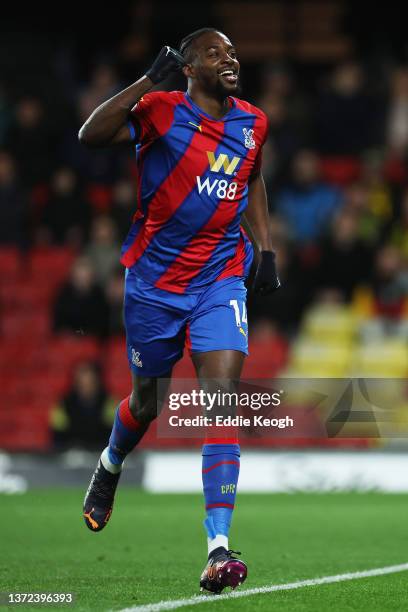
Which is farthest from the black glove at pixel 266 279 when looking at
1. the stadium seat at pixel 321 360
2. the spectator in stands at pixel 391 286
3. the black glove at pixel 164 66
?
the spectator in stands at pixel 391 286

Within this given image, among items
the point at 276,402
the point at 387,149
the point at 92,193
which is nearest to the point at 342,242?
the point at 387,149

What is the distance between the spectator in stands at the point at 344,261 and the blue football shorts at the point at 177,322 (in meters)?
7.57

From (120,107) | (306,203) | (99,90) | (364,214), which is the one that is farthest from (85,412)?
(120,107)

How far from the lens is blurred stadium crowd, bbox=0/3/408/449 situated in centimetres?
1359

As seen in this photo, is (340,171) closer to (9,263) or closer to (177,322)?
(9,263)

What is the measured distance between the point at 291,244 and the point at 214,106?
8168mm

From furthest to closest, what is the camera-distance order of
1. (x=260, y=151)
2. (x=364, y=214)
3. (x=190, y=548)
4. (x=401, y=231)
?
(x=364, y=214)
(x=401, y=231)
(x=190, y=548)
(x=260, y=151)

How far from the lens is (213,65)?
6145 mm

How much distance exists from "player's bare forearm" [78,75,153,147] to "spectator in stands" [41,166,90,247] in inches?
359

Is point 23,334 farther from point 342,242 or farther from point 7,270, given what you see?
point 342,242

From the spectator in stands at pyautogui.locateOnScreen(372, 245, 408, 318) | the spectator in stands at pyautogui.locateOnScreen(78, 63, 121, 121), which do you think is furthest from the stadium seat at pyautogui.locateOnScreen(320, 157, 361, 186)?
the spectator in stands at pyautogui.locateOnScreen(78, 63, 121, 121)

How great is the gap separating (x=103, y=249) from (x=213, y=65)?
342 inches

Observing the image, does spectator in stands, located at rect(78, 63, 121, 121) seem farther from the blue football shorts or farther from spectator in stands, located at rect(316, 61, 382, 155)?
the blue football shorts

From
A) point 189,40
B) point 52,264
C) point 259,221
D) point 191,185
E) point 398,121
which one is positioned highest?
point 189,40
